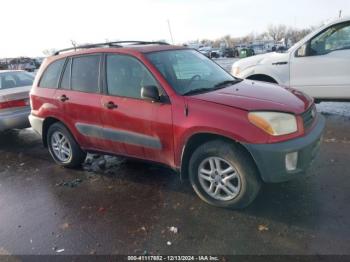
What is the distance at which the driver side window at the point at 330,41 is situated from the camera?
20.2 ft

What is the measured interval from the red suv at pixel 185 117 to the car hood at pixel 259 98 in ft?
0.04

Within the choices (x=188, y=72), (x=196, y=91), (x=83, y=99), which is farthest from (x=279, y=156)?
(x=83, y=99)

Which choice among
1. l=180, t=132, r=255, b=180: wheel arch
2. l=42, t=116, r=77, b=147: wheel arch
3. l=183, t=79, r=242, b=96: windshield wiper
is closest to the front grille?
l=180, t=132, r=255, b=180: wheel arch

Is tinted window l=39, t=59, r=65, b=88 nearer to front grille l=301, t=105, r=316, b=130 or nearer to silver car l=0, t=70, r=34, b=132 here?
silver car l=0, t=70, r=34, b=132

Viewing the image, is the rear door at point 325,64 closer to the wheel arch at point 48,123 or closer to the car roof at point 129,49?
the car roof at point 129,49

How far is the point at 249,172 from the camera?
3473mm

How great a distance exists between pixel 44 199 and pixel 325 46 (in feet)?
17.7

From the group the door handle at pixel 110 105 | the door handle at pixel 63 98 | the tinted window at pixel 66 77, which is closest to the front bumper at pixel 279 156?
the door handle at pixel 110 105

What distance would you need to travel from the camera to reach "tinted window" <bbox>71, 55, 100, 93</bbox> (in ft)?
15.1

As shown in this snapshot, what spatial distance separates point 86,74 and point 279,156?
9.37 feet

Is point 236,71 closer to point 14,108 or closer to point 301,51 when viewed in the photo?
point 301,51

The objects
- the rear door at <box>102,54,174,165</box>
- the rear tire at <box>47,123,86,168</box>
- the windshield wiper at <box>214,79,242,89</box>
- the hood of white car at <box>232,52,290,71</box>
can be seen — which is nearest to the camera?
the rear door at <box>102,54,174,165</box>

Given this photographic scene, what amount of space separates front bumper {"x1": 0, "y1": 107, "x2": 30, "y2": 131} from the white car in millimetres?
4976

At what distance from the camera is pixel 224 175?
365 cm
